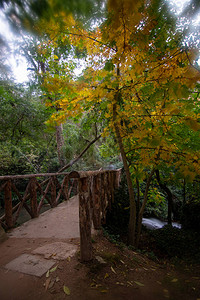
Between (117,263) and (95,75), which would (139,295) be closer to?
(117,263)

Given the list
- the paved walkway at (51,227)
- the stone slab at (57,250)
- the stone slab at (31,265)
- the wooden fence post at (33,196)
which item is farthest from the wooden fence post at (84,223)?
the wooden fence post at (33,196)

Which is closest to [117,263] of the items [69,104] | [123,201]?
[69,104]

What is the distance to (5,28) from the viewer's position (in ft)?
2.51

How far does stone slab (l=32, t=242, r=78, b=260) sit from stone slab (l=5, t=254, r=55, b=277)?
0.36ft

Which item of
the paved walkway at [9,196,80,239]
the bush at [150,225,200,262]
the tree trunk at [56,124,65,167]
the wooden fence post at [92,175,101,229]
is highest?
the tree trunk at [56,124,65,167]

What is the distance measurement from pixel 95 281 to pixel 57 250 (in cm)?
85

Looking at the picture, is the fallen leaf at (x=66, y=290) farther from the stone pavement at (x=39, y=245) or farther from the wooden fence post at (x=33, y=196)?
the wooden fence post at (x=33, y=196)

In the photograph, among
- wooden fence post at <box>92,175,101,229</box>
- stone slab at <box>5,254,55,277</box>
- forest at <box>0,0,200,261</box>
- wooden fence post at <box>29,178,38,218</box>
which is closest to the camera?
forest at <box>0,0,200,261</box>

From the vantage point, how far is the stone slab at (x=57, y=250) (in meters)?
2.24

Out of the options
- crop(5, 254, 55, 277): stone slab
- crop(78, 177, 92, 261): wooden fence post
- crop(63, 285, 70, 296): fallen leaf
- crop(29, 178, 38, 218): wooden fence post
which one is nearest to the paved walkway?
crop(29, 178, 38, 218): wooden fence post

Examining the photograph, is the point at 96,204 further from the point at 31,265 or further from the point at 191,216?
the point at 191,216

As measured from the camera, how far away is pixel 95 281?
1.82m

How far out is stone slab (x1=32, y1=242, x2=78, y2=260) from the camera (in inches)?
88.2

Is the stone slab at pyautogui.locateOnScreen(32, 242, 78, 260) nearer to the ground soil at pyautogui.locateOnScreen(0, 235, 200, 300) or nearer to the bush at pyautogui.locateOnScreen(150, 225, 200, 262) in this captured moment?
the ground soil at pyautogui.locateOnScreen(0, 235, 200, 300)
